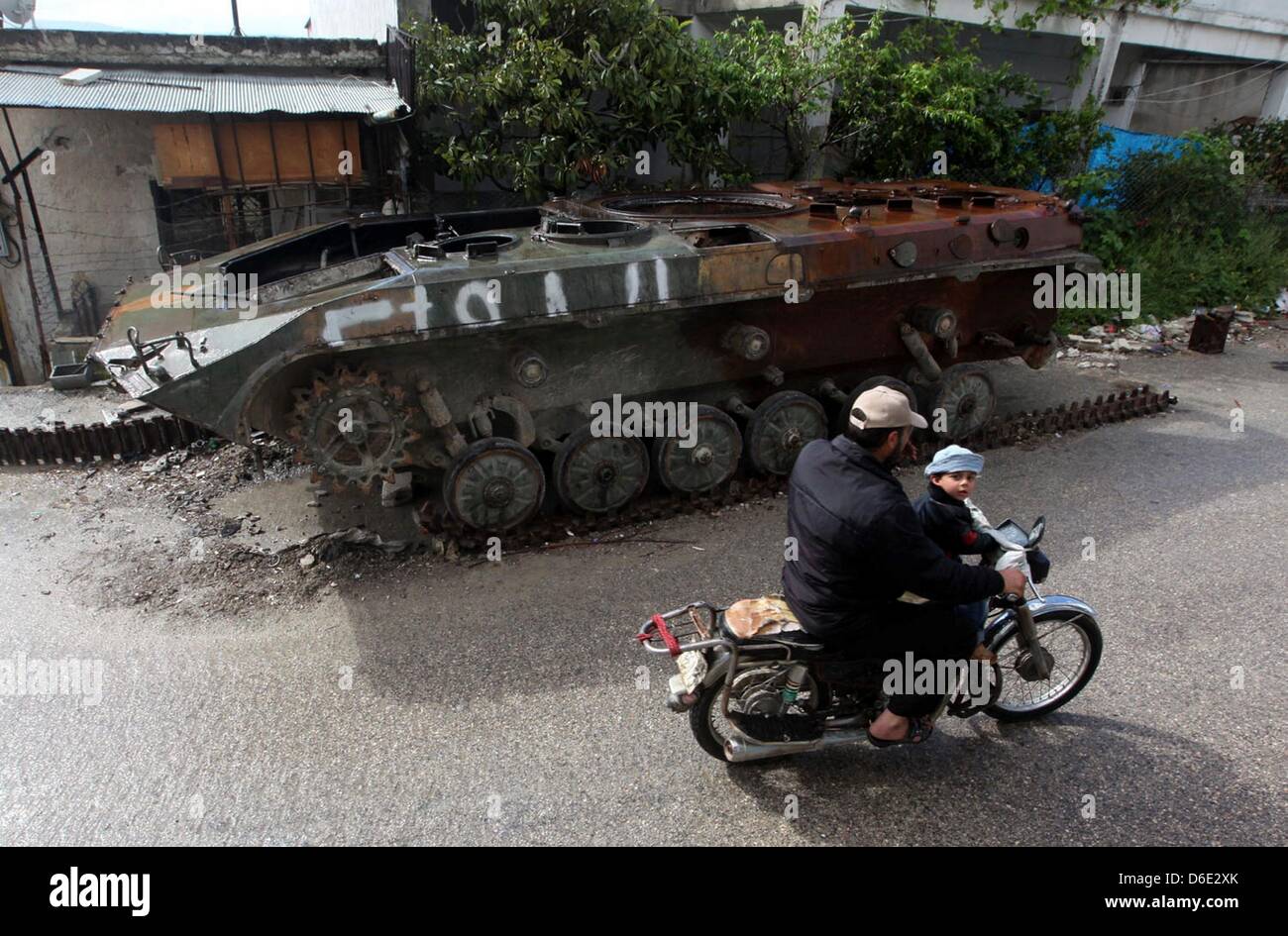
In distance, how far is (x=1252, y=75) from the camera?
15.1 meters

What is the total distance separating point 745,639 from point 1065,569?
280 centimetres

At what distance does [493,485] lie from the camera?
532cm

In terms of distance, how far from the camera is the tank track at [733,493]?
550cm

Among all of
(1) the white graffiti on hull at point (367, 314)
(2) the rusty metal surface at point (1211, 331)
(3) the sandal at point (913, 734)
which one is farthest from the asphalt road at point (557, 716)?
(2) the rusty metal surface at point (1211, 331)

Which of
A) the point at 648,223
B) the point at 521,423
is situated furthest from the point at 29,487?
the point at 648,223

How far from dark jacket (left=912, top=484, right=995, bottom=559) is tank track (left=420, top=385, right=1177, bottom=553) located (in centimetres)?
262

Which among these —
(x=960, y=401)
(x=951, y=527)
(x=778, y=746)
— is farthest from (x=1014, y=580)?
(x=960, y=401)

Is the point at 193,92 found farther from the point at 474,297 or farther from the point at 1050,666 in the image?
the point at 1050,666

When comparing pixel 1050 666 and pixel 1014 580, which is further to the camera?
pixel 1050 666

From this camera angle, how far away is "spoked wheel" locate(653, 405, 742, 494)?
19.2ft

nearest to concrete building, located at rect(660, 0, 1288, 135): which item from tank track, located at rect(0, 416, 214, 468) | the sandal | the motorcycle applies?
tank track, located at rect(0, 416, 214, 468)

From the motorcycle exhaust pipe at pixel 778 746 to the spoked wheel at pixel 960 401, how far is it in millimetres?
3720

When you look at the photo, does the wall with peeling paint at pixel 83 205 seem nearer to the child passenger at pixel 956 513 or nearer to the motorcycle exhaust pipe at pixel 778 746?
the motorcycle exhaust pipe at pixel 778 746

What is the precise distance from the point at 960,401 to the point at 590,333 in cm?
307
